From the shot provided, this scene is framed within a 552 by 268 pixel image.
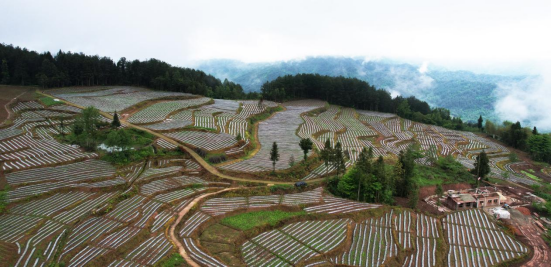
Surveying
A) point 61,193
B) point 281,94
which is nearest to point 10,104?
point 61,193

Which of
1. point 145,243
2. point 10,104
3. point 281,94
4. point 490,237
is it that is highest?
point 281,94

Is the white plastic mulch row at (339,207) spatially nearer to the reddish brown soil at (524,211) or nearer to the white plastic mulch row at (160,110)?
the reddish brown soil at (524,211)

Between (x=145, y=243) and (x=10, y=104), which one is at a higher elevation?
(x=10, y=104)

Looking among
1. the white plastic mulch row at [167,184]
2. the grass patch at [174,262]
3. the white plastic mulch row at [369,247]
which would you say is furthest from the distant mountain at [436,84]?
the grass patch at [174,262]

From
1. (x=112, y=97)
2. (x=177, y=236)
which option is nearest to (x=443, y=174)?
(x=177, y=236)

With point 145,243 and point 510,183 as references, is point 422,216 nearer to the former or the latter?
point 510,183

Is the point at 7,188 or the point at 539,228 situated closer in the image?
the point at 539,228

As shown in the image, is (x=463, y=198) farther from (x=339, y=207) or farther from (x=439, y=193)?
(x=339, y=207)
